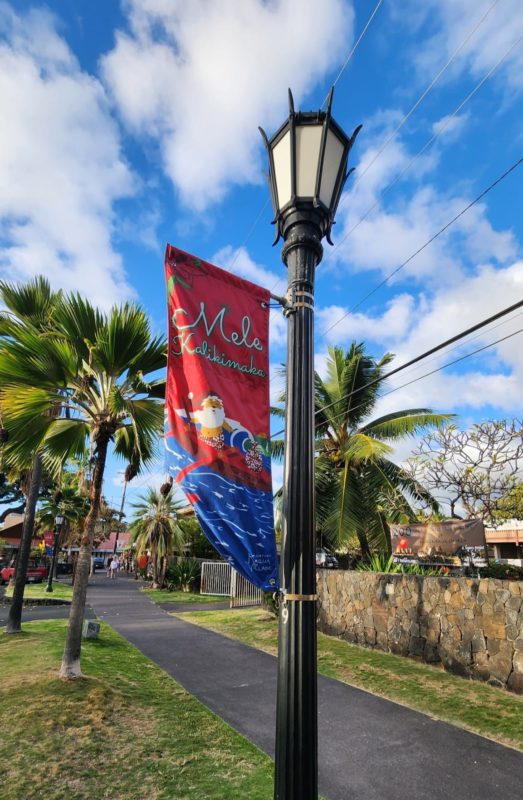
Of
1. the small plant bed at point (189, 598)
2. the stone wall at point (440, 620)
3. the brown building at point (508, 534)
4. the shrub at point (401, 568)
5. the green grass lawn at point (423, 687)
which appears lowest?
the small plant bed at point (189, 598)

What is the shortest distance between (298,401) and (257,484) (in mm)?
546

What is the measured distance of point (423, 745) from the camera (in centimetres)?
508

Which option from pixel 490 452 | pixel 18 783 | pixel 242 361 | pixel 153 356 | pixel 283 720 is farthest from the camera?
pixel 490 452

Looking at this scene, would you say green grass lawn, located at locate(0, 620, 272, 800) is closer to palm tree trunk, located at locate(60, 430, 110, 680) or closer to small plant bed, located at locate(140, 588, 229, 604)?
palm tree trunk, located at locate(60, 430, 110, 680)

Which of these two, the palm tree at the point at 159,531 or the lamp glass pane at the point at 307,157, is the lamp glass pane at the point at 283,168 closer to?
the lamp glass pane at the point at 307,157

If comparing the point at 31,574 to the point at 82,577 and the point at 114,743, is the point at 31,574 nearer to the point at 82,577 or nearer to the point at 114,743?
the point at 82,577

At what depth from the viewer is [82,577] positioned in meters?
6.87

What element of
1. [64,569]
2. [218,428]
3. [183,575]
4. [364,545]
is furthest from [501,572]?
[64,569]

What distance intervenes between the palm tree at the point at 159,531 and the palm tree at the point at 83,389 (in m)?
19.1

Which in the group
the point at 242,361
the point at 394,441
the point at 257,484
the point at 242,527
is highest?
the point at 394,441

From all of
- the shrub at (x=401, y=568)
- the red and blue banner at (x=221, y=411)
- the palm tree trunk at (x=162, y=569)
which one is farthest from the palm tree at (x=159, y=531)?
the red and blue banner at (x=221, y=411)

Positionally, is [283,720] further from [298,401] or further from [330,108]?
[330,108]

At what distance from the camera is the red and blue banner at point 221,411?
252cm

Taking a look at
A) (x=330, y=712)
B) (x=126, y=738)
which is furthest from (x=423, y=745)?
(x=126, y=738)
